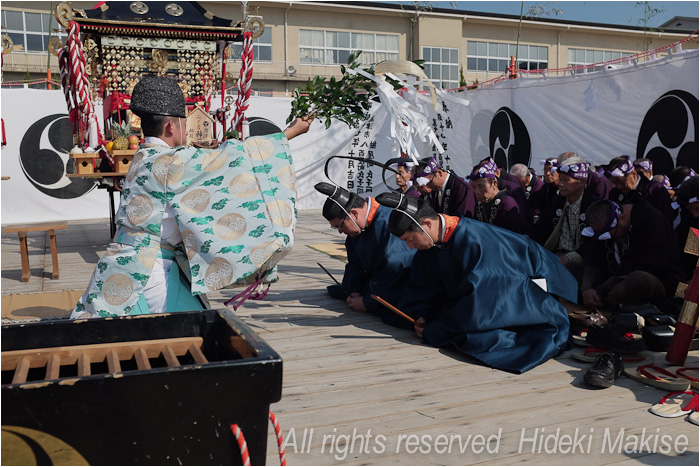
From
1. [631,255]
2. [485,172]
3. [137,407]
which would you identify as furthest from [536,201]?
[137,407]

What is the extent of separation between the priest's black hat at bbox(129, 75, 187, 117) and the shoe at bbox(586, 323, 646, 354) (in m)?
2.38

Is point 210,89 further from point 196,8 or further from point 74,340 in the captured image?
point 74,340

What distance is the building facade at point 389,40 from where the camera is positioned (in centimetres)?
1809

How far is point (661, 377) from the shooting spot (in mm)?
2918

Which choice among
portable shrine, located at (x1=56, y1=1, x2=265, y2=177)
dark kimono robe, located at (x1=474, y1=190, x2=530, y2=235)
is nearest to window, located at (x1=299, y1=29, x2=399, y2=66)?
portable shrine, located at (x1=56, y1=1, x2=265, y2=177)

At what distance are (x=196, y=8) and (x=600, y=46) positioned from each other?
19738 mm

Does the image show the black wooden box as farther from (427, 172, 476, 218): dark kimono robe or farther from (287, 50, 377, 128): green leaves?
(427, 172, 476, 218): dark kimono robe

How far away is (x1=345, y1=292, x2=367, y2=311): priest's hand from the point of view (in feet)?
14.7

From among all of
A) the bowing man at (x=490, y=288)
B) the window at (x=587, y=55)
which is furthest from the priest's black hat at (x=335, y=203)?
the window at (x=587, y=55)

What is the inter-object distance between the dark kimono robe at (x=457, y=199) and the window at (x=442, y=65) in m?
16.1

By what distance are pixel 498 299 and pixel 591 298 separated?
1.29m

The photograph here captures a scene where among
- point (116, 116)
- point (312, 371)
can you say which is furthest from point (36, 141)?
point (312, 371)

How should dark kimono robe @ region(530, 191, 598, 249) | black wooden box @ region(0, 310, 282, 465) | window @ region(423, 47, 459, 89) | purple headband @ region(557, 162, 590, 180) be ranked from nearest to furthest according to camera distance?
black wooden box @ region(0, 310, 282, 465) < purple headband @ region(557, 162, 590, 180) < dark kimono robe @ region(530, 191, 598, 249) < window @ region(423, 47, 459, 89)

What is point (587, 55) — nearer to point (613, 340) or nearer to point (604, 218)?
point (604, 218)
